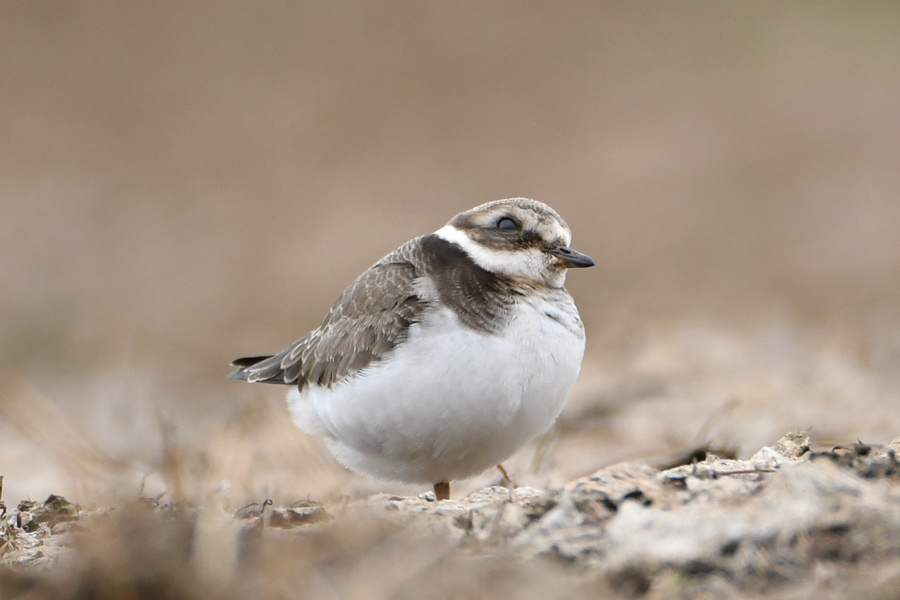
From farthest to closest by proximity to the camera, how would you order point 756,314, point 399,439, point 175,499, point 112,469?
1. point 756,314
2. point 399,439
3. point 112,469
4. point 175,499

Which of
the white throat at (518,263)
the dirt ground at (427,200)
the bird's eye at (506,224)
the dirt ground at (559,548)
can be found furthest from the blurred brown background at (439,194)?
the dirt ground at (559,548)

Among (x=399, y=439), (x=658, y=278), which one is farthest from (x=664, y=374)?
(x=658, y=278)

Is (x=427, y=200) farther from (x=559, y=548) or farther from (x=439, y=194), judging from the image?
(x=559, y=548)

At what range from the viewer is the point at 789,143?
66.5ft

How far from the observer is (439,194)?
18.7m

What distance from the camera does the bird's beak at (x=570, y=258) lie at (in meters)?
6.05

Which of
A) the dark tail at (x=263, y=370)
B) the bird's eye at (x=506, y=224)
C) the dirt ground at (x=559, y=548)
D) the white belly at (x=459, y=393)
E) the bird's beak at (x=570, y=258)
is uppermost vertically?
the bird's eye at (x=506, y=224)

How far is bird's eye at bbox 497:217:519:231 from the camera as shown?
20.3 ft

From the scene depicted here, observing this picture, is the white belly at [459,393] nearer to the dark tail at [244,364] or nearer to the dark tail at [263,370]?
the dark tail at [263,370]

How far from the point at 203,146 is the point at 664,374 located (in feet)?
46.1

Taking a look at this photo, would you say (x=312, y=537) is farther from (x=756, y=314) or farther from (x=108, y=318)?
(x=108, y=318)

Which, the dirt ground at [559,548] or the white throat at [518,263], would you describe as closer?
the dirt ground at [559,548]

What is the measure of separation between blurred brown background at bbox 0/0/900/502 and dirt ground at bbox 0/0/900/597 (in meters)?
0.06

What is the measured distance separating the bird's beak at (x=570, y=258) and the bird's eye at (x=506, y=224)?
0.28 m
